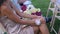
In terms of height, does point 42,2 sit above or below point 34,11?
below

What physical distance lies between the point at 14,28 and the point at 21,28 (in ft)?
0.33

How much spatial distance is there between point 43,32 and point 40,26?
90 mm

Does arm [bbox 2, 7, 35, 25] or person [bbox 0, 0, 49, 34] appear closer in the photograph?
arm [bbox 2, 7, 35, 25]

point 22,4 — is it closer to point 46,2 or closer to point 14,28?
point 14,28

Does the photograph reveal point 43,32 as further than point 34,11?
No

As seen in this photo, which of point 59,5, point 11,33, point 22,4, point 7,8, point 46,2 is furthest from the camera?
point 46,2

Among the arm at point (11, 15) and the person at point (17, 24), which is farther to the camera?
the person at point (17, 24)

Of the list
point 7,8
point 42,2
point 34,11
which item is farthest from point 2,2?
point 42,2

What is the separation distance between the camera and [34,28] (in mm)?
2316

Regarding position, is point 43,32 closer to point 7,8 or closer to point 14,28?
point 14,28

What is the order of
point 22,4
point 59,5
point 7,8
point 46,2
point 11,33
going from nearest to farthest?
1. point 7,8
2. point 11,33
3. point 59,5
4. point 22,4
5. point 46,2

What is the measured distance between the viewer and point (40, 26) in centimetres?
229

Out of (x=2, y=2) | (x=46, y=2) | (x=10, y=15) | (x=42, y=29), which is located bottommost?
(x=46, y=2)

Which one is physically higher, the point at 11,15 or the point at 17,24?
the point at 11,15
